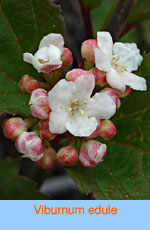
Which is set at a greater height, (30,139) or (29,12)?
(29,12)

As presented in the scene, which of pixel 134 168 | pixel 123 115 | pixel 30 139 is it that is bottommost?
pixel 134 168

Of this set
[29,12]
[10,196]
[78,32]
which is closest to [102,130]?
[29,12]

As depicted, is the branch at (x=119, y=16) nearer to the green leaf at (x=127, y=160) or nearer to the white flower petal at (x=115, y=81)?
the green leaf at (x=127, y=160)

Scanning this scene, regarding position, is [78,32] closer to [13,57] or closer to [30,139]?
[13,57]

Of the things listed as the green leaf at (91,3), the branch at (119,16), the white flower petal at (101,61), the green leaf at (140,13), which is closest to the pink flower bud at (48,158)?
the white flower petal at (101,61)

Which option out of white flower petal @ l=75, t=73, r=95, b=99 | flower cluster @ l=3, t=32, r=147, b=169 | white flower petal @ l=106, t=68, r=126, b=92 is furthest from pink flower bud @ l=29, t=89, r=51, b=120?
white flower petal @ l=106, t=68, r=126, b=92

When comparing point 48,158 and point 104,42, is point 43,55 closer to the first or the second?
point 104,42

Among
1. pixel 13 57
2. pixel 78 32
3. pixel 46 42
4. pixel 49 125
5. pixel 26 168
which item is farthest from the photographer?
pixel 78 32
